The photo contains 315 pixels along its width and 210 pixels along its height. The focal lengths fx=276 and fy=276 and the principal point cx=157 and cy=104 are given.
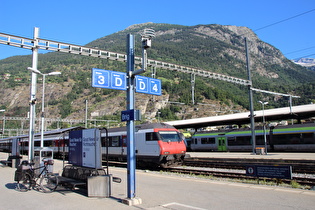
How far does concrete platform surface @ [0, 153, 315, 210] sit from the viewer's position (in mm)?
7637

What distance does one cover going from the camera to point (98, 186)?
29.1 ft

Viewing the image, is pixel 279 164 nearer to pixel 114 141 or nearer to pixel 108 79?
pixel 114 141

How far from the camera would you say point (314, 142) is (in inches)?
1125

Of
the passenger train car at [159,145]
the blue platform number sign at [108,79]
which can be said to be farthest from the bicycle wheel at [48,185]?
the passenger train car at [159,145]

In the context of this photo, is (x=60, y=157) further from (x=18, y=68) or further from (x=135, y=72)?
(x=18, y=68)

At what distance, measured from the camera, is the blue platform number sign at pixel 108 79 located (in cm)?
829

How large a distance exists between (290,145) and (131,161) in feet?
89.5

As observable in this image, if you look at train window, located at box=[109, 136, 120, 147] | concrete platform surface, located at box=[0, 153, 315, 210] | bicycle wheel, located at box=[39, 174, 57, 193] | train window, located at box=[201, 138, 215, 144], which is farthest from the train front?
train window, located at box=[201, 138, 215, 144]

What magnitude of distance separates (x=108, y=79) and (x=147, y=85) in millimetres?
1303

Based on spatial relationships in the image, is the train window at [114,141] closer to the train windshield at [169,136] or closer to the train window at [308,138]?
the train windshield at [169,136]

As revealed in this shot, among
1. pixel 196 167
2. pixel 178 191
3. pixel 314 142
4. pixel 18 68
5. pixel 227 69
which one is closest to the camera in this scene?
pixel 178 191

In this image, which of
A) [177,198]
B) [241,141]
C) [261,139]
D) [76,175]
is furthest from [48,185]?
[241,141]

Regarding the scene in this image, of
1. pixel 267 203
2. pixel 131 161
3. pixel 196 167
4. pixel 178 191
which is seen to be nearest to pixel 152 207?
pixel 131 161

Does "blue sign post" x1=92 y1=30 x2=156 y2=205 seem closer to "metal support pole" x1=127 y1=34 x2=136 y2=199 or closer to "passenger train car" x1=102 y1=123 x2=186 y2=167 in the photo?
"metal support pole" x1=127 y1=34 x2=136 y2=199
